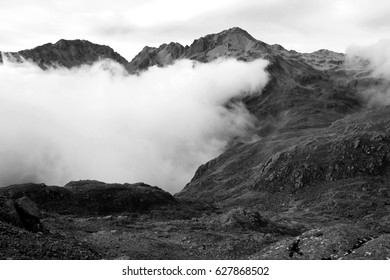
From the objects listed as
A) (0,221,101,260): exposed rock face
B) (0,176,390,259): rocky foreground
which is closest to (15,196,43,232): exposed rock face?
(0,176,390,259): rocky foreground

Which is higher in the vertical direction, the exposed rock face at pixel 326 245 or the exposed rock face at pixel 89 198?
the exposed rock face at pixel 326 245

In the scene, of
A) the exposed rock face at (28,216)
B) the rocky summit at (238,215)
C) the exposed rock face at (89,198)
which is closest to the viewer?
the rocky summit at (238,215)

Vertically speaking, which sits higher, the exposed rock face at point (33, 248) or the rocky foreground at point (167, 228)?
the exposed rock face at point (33, 248)

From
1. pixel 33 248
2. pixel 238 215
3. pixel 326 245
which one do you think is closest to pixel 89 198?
pixel 238 215

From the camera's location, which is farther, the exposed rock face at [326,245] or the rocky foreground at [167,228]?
the rocky foreground at [167,228]

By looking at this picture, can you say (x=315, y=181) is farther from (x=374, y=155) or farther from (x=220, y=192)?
(x=220, y=192)

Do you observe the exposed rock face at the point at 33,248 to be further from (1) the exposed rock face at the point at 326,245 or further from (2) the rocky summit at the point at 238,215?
(1) the exposed rock face at the point at 326,245

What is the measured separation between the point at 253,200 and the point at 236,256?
109 m

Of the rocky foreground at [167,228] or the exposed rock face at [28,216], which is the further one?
the exposed rock face at [28,216]

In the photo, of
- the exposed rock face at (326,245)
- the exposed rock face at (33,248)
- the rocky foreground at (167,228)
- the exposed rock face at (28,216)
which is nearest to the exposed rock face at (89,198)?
the rocky foreground at (167,228)

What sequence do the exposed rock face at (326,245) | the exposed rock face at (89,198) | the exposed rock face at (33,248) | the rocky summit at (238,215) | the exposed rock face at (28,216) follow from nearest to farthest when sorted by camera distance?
the exposed rock face at (33,248) → the exposed rock face at (326,245) → the rocky summit at (238,215) → the exposed rock face at (28,216) → the exposed rock face at (89,198)

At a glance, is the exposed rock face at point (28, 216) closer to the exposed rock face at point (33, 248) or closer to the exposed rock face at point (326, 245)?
the exposed rock face at point (33, 248)

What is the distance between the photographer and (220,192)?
19750cm

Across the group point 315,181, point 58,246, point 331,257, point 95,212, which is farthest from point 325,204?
point 58,246
